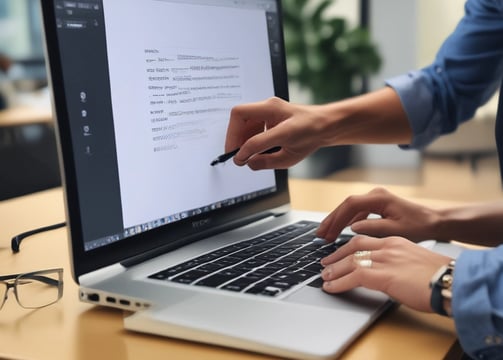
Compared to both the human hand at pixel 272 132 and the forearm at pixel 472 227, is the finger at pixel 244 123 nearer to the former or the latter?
the human hand at pixel 272 132

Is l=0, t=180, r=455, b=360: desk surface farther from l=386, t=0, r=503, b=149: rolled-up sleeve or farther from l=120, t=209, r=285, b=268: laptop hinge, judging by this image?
l=386, t=0, r=503, b=149: rolled-up sleeve

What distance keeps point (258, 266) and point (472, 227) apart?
365 millimetres

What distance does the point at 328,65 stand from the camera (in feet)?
14.1

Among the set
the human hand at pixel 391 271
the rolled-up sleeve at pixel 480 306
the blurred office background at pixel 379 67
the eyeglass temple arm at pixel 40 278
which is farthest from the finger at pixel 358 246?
the blurred office background at pixel 379 67

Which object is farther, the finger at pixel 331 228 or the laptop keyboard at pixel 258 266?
the finger at pixel 331 228

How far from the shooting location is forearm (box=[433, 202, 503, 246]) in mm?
941

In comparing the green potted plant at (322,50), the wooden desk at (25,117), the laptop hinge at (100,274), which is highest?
the green potted plant at (322,50)

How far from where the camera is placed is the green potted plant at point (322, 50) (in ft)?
14.0

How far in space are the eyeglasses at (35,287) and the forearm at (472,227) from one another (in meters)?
0.52

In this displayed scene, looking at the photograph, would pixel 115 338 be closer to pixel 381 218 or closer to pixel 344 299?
pixel 344 299

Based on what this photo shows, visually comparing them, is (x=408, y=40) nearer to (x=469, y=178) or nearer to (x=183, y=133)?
(x=469, y=178)

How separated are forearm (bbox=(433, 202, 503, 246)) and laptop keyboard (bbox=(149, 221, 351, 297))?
146 millimetres

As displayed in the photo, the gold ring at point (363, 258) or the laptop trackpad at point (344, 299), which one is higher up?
the gold ring at point (363, 258)

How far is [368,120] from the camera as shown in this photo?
1111 mm
